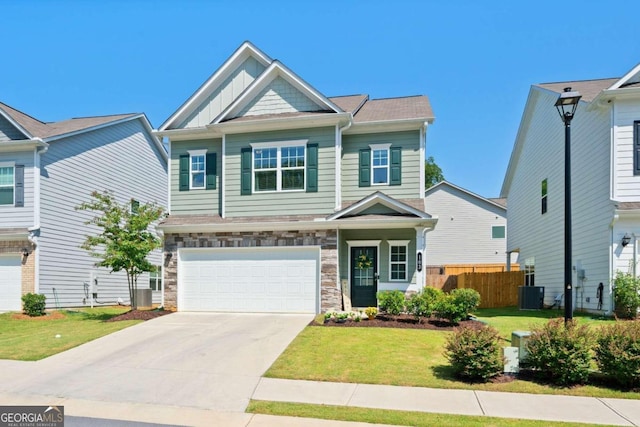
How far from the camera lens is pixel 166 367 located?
9602 mm

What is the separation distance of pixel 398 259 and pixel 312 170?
4213 mm

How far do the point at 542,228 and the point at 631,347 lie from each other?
557 inches

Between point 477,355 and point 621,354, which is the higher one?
point 621,354

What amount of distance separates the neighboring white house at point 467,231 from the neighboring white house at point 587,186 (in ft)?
32.4

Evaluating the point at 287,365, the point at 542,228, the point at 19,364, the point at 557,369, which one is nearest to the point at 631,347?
the point at 557,369

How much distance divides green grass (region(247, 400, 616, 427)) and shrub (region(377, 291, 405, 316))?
21.5 ft

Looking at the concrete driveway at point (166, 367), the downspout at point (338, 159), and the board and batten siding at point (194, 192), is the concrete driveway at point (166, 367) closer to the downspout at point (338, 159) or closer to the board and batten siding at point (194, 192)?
the downspout at point (338, 159)

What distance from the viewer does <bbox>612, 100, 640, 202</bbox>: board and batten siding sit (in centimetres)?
1425

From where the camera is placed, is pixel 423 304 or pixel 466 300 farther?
pixel 423 304

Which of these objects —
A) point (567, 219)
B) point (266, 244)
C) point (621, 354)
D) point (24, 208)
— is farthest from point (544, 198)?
point (24, 208)

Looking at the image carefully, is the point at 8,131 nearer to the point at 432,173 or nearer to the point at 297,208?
the point at 297,208

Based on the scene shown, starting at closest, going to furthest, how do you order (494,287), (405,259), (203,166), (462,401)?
1. (462,401)
2. (405,259)
3. (203,166)
4. (494,287)

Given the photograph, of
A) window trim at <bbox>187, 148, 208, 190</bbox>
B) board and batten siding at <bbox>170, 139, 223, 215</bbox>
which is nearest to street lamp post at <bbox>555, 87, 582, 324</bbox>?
board and batten siding at <bbox>170, 139, 223, 215</bbox>

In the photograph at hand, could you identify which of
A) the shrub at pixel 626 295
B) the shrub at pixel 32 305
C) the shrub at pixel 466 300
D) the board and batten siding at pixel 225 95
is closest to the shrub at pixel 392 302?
the shrub at pixel 466 300
